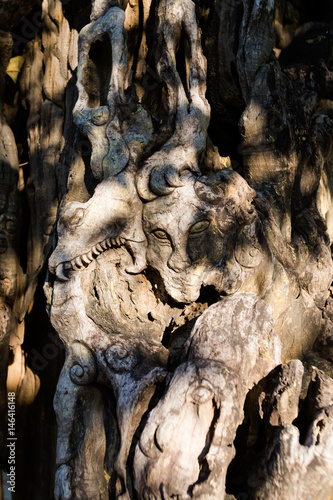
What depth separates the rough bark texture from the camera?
148 centimetres

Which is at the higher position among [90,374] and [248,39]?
[248,39]

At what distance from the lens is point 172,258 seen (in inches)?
74.7

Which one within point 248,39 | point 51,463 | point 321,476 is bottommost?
point 51,463

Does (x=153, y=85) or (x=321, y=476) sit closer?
(x=321, y=476)

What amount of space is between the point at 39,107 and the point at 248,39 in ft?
4.47

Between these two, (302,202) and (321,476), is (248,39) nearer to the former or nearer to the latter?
(302,202)

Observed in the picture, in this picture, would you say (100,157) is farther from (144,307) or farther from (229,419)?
(229,419)

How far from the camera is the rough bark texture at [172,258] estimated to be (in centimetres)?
148

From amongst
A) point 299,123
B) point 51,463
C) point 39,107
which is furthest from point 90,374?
point 39,107

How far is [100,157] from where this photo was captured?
2025 millimetres

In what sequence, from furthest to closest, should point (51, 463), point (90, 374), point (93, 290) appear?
point (51, 463), point (93, 290), point (90, 374)

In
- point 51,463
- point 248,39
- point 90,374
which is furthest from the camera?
point 51,463

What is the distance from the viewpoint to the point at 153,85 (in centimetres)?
237

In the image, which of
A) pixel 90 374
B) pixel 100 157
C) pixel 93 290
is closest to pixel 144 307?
pixel 93 290
